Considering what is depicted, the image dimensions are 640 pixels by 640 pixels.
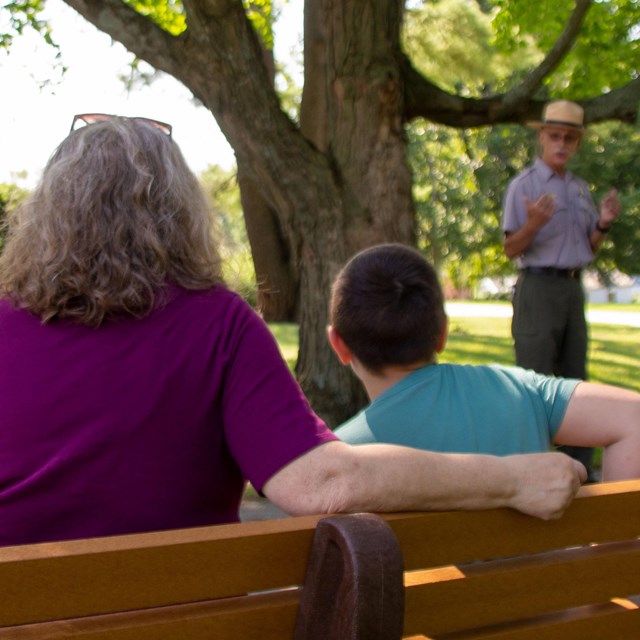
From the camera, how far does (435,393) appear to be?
2.39 metres

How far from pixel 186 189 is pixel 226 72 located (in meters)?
5.39

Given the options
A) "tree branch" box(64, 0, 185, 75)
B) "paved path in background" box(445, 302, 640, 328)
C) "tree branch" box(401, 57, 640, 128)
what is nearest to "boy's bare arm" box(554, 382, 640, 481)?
"tree branch" box(64, 0, 185, 75)

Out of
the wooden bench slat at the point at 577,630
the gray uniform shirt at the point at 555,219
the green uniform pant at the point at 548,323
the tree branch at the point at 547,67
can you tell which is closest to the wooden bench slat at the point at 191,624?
the wooden bench slat at the point at 577,630

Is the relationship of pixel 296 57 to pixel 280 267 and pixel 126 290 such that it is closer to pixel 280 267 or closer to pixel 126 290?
pixel 280 267

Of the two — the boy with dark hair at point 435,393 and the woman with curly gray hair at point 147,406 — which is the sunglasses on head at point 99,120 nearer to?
the woman with curly gray hair at point 147,406

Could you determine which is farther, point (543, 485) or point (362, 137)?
point (362, 137)

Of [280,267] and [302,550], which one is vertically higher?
[302,550]

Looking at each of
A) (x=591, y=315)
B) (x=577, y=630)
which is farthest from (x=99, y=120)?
(x=591, y=315)

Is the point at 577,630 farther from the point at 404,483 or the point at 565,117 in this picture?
the point at 565,117

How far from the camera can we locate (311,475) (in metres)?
1.74

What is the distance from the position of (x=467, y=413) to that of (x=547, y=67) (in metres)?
6.64

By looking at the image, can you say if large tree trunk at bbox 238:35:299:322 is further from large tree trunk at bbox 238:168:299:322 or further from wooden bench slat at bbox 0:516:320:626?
wooden bench slat at bbox 0:516:320:626

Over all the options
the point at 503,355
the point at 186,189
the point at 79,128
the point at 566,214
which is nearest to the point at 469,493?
the point at 186,189

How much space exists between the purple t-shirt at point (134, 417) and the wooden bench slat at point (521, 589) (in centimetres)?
34
